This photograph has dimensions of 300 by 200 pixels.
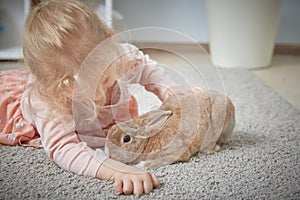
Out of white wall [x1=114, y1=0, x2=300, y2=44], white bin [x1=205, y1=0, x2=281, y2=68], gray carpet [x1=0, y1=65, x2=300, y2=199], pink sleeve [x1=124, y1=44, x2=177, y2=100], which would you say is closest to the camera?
gray carpet [x1=0, y1=65, x2=300, y2=199]

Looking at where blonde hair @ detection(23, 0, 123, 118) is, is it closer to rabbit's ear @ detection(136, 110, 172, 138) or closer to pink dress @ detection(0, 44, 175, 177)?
pink dress @ detection(0, 44, 175, 177)

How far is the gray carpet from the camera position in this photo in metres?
0.73

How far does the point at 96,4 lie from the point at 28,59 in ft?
0.59

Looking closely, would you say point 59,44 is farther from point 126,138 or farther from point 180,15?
point 180,15

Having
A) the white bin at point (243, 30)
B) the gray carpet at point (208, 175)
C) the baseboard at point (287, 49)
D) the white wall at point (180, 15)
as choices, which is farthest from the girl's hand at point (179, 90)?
the baseboard at point (287, 49)

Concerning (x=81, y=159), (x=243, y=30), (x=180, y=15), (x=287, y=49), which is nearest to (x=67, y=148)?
(x=81, y=159)

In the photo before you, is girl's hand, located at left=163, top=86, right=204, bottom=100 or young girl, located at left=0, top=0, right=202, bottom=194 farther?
girl's hand, located at left=163, top=86, right=204, bottom=100

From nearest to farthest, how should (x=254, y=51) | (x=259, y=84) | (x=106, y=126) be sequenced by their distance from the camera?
(x=106, y=126) < (x=259, y=84) < (x=254, y=51)

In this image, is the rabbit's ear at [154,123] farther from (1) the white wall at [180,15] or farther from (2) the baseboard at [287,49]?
(2) the baseboard at [287,49]

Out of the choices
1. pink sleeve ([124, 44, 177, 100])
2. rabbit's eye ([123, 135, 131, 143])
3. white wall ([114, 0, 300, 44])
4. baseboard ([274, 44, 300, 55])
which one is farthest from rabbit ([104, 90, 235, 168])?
baseboard ([274, 44, 300, 55])

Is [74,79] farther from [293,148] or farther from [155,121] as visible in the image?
[293,148]

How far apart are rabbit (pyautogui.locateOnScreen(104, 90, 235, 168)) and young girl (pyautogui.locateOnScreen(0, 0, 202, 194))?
43 mm

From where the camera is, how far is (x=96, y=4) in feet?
3.00

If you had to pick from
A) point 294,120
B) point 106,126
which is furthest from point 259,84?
point 106,126
